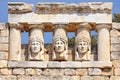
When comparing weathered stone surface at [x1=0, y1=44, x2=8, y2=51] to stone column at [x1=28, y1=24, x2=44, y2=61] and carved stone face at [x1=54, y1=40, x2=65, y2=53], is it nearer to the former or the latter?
stone column at [x1=28, y1=24, x2=44, y2=61]

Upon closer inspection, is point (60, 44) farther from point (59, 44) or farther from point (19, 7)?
point (19, 7)

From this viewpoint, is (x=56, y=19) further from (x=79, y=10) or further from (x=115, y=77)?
(x=115, y=77)

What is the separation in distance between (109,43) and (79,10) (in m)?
1.24

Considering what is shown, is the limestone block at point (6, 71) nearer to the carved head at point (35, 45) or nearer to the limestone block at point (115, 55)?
the carved head at point (35, 45)

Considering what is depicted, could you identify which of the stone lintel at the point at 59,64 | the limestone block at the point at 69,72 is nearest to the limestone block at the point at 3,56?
the stone lintel at the point at 59,64

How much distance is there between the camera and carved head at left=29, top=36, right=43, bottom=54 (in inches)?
543

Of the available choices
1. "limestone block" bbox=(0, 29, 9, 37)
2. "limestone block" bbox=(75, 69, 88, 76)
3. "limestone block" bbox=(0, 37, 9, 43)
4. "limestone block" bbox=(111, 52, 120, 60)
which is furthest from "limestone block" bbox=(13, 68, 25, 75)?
"limestone block" bbox=(111, 52, 120, 60)

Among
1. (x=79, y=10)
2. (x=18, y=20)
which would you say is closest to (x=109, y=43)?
(x=79, y=10)

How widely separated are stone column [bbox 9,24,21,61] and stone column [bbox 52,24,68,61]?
0.98 m

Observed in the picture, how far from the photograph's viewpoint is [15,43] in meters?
13.9

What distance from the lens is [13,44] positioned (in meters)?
13.9

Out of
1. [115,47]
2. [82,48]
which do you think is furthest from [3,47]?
[115,47]

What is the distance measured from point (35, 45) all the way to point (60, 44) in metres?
0.69

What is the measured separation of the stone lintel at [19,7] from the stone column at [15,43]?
1.40 ft
